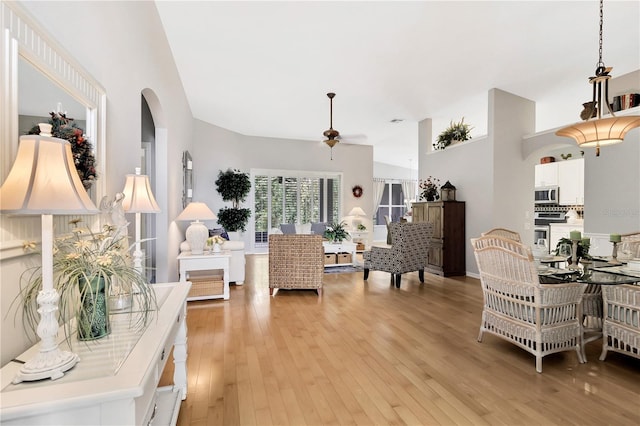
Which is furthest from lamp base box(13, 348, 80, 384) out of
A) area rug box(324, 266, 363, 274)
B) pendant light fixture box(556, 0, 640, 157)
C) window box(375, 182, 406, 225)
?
window box(375, 182, 406, 225)

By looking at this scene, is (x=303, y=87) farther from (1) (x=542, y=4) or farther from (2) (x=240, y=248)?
(1) (x=542, y=4)

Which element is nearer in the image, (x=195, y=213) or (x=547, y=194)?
(x=195, y=213)

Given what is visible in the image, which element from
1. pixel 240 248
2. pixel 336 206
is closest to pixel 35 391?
pixel 240 248

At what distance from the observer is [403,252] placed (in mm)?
5078

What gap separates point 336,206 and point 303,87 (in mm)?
4612

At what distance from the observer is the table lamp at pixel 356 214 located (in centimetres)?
909

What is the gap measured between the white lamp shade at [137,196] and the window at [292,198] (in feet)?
21.1

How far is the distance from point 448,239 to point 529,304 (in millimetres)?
3499

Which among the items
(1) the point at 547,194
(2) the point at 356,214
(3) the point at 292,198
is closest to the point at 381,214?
(2) the point at 356,214

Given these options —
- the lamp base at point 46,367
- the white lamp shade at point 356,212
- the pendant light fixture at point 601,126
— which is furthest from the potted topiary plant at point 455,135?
the lamp base at point 46,367

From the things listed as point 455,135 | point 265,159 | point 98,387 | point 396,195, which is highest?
point 455,135

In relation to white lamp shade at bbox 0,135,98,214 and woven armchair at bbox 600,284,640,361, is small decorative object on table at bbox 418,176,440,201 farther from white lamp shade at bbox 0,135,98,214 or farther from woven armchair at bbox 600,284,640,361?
white lamp shade at bbox 0,135,98,214

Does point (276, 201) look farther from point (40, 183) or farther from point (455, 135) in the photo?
point (40, 183)

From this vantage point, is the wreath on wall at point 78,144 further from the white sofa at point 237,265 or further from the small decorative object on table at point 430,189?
the small decorative object on table at point 430,189
